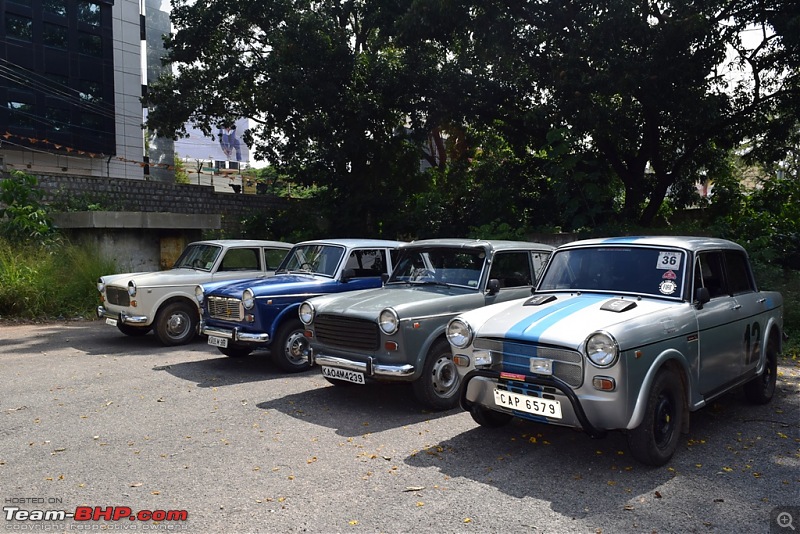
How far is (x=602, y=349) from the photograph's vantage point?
4699mm

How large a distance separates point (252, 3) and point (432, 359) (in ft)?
57.5

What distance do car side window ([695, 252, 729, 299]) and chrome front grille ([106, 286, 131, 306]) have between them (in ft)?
28.5

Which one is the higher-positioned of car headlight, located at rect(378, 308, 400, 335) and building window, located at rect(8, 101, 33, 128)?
building window, located at rect(8, 101, 33, 128)

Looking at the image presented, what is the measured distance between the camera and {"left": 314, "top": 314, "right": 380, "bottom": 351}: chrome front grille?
6762mm

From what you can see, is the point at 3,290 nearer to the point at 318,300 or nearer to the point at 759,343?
the point at 318,300

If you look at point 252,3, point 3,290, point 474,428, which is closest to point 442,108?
→ point 252,3

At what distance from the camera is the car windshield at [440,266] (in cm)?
768

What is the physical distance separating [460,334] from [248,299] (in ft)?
12.7

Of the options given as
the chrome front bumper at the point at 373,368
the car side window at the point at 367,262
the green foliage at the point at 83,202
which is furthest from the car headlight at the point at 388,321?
the green foliage at the point at 83,202

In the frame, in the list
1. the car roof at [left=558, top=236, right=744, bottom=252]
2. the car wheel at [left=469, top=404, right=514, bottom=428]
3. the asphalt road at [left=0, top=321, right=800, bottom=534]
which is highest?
the car roof at [left=558, top=236, right=744, bottom=252]

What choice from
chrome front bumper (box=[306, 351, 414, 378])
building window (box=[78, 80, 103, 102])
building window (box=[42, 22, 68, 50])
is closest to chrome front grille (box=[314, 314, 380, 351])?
chrome front bumper (box=[306, 351, 414, 378])

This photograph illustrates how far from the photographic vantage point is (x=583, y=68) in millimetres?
14070

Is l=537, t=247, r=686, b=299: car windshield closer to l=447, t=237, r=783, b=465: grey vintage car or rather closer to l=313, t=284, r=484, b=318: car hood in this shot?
l=447, t=237, r=783, b=465: grey vintage car

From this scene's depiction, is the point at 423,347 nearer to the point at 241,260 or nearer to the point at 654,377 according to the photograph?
the point at 654,377
